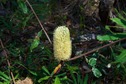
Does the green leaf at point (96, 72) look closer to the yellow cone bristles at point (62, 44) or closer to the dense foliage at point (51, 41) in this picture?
the dense foliage at point (51, 41)

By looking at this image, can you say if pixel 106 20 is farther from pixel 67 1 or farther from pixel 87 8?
pixel 67 1

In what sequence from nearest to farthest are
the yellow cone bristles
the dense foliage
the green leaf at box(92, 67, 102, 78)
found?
the yellow cone bristles < the green leaf at box(92, 67, 102, 78) < the dense foliage

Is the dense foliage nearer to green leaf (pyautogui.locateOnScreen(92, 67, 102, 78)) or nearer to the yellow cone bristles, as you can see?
green leaf (pyautogui.locateOnScreen(92, 67, 102, 78))

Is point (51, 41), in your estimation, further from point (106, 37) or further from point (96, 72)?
point (106, 37)

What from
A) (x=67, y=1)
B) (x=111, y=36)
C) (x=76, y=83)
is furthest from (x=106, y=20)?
(x=111, y=36)

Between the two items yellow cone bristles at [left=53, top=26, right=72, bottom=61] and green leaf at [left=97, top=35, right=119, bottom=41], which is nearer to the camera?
yellow cone bristles at [left=53, top=26, right=72, bottom=61]

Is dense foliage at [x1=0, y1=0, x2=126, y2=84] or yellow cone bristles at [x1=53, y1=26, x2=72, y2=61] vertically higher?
yellow cone bristles at [x1=53, y1=26, x2=72, y2=61]

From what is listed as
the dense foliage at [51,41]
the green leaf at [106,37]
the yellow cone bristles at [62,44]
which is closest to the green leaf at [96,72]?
the dense foliage at [51,41]

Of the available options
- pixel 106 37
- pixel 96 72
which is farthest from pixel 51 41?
pixel 106 37

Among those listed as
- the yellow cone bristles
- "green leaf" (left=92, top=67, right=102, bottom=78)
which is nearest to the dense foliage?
"green leaf" (left=92, top=67, right=102, bottom=78)

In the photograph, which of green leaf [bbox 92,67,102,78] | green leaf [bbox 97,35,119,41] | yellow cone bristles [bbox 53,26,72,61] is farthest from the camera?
green leaf [bbox 92,67,102,78]

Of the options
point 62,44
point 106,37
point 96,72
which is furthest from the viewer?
point 96,72
